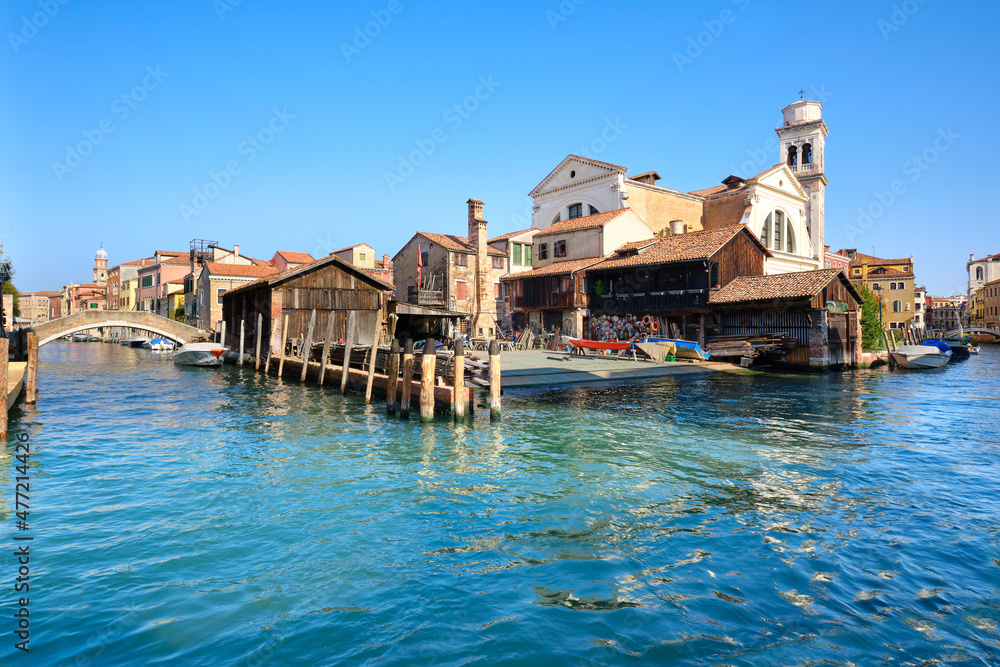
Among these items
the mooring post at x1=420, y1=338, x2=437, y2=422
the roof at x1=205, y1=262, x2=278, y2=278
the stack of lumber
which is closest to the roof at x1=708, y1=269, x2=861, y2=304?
the stack of lumber

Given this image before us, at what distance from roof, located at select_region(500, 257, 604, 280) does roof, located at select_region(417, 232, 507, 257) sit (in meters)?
2.55

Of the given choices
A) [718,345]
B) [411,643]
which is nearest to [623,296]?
[718,345]

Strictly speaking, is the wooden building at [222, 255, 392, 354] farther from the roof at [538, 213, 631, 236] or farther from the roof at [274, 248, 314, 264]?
the roof at [274, 248, 314, 264]

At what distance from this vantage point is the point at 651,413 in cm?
1420

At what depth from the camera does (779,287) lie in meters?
25.2

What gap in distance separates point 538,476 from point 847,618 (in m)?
4.53

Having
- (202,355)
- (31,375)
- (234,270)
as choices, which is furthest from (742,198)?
→ (234,270)

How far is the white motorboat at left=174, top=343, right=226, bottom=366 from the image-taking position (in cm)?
2956

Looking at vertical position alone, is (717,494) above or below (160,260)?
below

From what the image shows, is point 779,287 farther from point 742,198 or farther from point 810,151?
point 810,151

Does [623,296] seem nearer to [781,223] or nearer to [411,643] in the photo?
[781,223]

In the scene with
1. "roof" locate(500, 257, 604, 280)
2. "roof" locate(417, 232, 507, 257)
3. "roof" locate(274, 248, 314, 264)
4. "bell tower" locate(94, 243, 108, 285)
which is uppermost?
Answer: "bell tower" locate(94, 243, 108, 285)

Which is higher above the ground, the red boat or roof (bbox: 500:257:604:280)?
roof (bbox: 500:257:604:280)

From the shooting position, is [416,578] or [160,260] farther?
[160,260]
